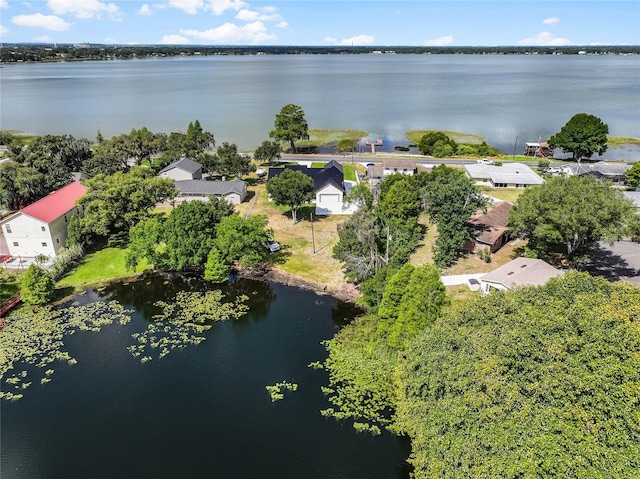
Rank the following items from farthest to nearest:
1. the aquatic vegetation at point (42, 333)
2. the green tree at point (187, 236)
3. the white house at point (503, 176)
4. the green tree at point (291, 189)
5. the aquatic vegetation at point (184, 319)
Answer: the white house at point (503, 176)
the green tree at point (291, 189)
the green tree at point (187, 236)
the aquatic vegetation at point (184, 319)
the aquatic vegetation at point (42, 333)

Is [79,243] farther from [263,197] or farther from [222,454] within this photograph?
[222,454]

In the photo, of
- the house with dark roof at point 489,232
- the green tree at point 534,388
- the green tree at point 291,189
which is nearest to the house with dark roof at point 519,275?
the house with dark roof at point 489,232

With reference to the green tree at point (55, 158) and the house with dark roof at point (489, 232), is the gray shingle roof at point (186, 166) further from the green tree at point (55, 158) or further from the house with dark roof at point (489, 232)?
the house with dark roof at point (489, 232)

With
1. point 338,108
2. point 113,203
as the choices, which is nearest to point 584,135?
point 338,108

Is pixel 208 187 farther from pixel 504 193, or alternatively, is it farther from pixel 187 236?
pixel 504 193

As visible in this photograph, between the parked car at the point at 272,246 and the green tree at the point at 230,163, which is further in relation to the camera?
the green tree at the point at 230,163

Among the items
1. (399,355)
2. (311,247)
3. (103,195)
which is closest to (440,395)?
(399,355)
